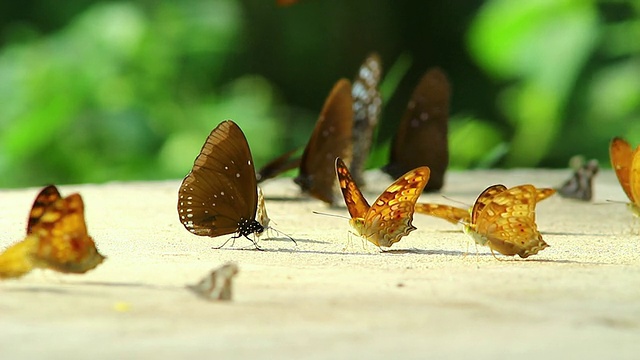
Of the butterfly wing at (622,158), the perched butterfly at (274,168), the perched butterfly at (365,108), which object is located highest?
the perched butterfly at (365,108)

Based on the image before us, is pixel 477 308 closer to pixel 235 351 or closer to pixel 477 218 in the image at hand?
pixel 235 351

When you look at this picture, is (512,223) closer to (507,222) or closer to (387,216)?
(507,222)

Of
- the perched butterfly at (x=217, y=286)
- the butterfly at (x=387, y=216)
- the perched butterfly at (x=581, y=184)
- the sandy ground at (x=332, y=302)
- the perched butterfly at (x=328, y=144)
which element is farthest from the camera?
the perched butterfly at (x=581, y=184)

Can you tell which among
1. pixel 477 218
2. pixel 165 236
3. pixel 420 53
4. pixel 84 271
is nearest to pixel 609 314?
A: pixel 477 218

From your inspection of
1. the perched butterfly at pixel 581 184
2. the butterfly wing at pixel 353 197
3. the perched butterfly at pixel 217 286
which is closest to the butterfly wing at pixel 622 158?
the perched butterfly at pixel 581 184

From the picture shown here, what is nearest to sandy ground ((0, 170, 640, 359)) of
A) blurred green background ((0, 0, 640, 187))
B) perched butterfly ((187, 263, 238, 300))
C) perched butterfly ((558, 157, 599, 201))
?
perched butterfly ((187, 263, 238, 300))

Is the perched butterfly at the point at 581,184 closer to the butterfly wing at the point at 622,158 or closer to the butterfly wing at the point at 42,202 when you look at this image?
the butterfly wing at the point at 622,158
